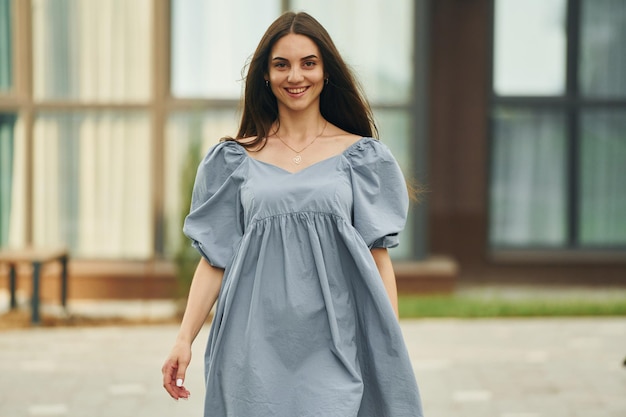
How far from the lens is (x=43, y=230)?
10.4 metres

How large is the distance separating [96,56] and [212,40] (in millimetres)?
1029

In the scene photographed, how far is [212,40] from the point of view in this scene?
34.1ft

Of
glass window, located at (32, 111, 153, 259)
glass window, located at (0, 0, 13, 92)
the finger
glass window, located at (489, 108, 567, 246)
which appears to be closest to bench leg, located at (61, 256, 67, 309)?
glass window, located at (32, 111, 153, 259)

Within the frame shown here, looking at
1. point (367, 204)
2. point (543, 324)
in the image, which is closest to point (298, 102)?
point (367, 204)

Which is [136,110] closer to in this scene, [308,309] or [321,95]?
[321,95]

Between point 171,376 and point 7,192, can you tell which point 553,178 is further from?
point 171,376

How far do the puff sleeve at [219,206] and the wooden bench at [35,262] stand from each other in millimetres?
5514

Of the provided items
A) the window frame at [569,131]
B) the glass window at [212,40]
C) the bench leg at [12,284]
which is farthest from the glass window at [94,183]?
the window frame at [569,131]

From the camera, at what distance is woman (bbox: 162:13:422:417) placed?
324 cm

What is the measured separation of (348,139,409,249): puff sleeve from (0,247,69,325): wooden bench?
571cm

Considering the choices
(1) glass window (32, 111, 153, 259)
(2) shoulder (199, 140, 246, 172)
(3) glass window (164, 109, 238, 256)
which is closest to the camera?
(2) shoulder (199, 140, 246, 172)

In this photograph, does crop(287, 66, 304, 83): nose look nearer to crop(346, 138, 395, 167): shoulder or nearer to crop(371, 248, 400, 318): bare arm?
crop(346, 138, 395, 167): shoulder

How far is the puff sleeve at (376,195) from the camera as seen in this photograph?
11.0ft

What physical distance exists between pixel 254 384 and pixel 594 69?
8.71 meters
